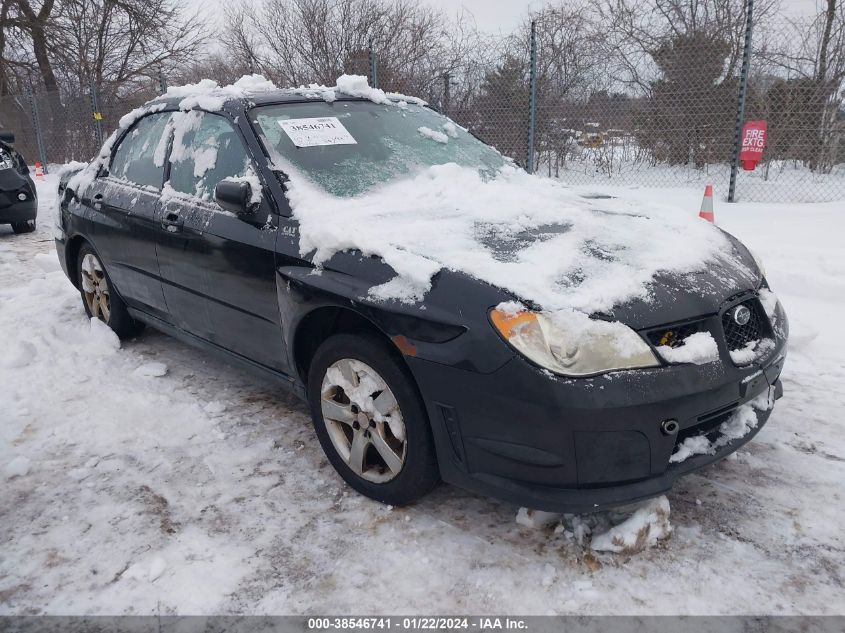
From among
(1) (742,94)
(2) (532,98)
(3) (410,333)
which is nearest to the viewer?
(3) (410,333)

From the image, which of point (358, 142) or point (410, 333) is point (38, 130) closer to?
point (358, 142)

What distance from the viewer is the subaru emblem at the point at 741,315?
2.41 meters

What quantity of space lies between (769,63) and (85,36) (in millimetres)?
20010

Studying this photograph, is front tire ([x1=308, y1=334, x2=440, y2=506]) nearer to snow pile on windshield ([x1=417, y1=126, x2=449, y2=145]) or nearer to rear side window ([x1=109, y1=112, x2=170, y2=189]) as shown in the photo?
snow pile on windshield ([x1=417, y1=126, x2=449, y2=145])

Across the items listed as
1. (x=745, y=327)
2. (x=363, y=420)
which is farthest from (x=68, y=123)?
(x=745, y=327)

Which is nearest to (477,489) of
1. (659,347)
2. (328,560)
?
(328,560)

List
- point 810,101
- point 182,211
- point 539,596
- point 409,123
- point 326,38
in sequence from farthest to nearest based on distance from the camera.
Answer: point 326,38 → point 810,101 → point 409,123 → point 182,211 → point 539,596

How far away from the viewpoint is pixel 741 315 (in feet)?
7.97

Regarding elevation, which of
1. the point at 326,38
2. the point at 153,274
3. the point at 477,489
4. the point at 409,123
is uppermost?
the point at 326,38

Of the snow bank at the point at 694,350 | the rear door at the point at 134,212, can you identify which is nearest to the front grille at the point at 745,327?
the snow bank at the point at 694,350

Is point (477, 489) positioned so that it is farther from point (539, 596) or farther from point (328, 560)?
point (328, 560)

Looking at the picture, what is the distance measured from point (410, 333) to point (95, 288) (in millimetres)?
3331

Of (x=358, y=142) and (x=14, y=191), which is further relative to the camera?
(x=14, y=191)

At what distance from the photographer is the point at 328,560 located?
7.63 ft
